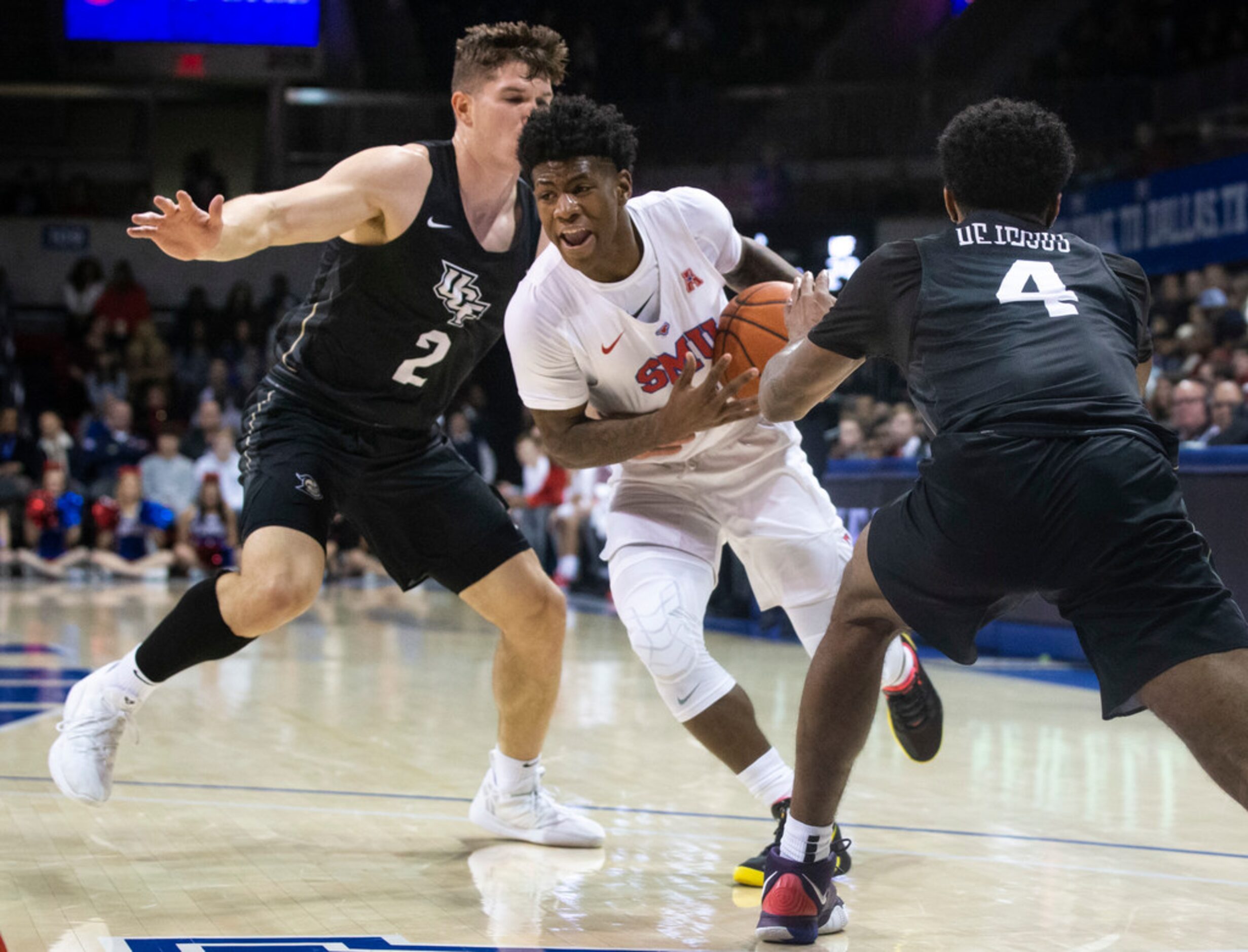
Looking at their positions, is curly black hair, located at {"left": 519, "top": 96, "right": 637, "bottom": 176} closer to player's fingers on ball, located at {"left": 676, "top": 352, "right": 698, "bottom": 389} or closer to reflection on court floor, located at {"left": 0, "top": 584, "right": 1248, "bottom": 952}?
player's fingers on ball, located at {"left": 676, "top": 352, "right": 698, "bottom": 389}

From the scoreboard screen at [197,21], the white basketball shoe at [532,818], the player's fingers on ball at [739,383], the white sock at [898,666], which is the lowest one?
the white basketball shoe at [532,818]

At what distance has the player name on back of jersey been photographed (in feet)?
9.12

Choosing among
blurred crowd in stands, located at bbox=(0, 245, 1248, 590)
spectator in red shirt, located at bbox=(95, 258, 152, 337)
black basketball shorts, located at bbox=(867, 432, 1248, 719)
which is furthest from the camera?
spectator in red shirt, located at bbox=(95, 258, 152, 337)

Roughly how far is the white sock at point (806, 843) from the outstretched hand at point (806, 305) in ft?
3.30

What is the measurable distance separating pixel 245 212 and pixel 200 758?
7.46 ft

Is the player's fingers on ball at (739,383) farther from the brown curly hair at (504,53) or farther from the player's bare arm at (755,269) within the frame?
the brown curly hair at (504,53)

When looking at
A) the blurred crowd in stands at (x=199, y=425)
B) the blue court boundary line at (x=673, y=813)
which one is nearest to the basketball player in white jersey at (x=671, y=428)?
the blue court boundary line at (x=673, y=813)

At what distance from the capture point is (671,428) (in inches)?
136

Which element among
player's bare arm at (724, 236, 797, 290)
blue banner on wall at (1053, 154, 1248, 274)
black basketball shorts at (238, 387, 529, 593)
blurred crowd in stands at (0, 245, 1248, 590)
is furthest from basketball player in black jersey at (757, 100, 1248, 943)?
blue banner on wall at (1053, 154, 1248, 274)

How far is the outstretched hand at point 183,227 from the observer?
3125mm

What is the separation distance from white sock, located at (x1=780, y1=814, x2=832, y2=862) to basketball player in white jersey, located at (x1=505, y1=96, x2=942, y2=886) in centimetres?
40

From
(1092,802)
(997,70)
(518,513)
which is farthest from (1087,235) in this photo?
(1092,802)

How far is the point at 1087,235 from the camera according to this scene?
14.0 metres

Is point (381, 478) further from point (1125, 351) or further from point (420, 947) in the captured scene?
point (1125, 351)
